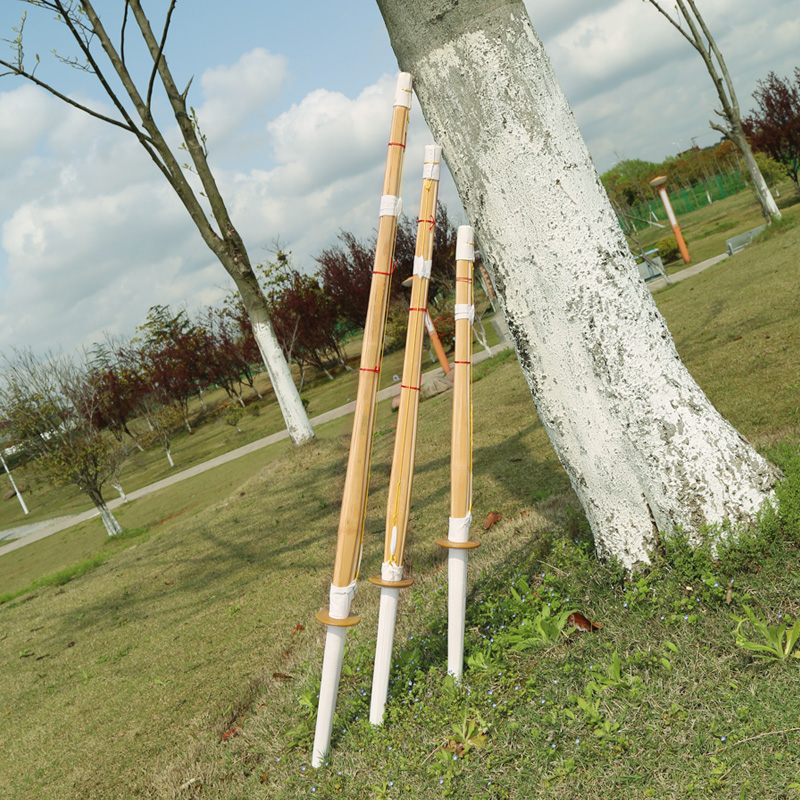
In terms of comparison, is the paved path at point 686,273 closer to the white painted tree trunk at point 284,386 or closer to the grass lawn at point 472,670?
the white painted tree trunk at point 284,386

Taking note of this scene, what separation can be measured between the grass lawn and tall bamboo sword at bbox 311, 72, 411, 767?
0.28 m

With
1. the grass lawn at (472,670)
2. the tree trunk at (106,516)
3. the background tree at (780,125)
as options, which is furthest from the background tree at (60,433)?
the background tree at (780,125)

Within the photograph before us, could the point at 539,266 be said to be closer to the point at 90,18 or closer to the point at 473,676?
the point at 473,676

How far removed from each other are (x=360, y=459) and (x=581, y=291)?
3.66 ft

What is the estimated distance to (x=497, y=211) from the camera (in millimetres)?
2885

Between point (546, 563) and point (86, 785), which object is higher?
point (546, 563)

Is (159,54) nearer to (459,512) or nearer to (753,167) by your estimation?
(459,512)

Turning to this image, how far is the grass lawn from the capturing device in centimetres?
222

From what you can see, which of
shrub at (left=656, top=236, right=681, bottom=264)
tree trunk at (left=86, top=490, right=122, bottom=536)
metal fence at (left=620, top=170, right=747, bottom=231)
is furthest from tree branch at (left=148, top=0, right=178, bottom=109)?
metal fence at (left=620, top=170, right=747, bottom=231)

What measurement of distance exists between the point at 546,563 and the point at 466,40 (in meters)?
2.29

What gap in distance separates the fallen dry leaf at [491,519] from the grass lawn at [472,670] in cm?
6

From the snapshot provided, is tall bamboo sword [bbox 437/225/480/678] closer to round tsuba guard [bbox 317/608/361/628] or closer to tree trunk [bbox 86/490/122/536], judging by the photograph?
round tsuba guard [bbox 317/608/361/628]

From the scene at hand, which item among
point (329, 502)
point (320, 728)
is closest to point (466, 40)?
point (320, 728)

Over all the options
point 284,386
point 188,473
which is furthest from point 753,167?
point 188,473
